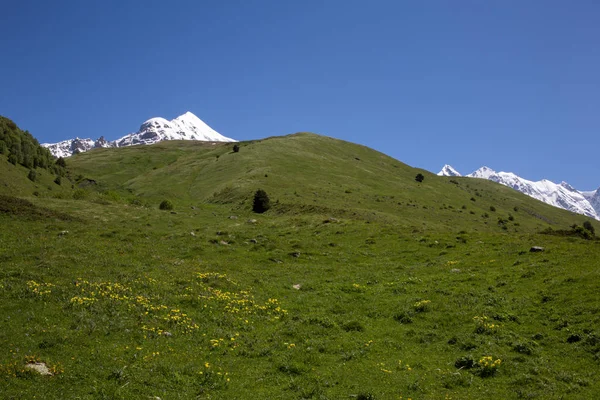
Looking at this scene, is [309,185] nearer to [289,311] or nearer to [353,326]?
[289,311]

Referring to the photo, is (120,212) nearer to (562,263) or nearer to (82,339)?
(82,339)

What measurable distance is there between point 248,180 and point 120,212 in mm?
33611

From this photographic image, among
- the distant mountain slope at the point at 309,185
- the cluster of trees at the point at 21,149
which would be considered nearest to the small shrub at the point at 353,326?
the distant mountain slope at the point at 309,185

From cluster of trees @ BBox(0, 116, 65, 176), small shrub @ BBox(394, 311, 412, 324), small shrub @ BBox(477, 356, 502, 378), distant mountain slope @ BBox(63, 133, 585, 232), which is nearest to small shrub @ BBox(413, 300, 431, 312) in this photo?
small shrub @ BBox(394, 311, 412, 324)

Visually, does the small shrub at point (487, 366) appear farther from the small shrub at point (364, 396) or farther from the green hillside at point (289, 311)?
the small shrub at point (364, 396)

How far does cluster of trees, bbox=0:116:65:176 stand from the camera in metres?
84.7

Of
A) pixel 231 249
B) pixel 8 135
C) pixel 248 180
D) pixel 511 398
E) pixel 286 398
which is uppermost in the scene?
pixel 8 135

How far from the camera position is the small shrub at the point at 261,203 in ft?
210

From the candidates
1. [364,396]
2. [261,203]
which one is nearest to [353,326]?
[364,396]

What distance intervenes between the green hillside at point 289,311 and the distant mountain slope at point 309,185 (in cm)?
1728

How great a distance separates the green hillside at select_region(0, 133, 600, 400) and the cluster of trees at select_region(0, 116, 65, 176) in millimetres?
51166

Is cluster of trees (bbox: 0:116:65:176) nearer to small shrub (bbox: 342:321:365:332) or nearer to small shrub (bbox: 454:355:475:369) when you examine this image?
small shrub (bbox: 342:321:365:332)

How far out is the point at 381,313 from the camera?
23.5 m

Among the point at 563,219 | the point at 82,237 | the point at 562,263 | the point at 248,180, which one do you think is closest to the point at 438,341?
the point at 562,263
